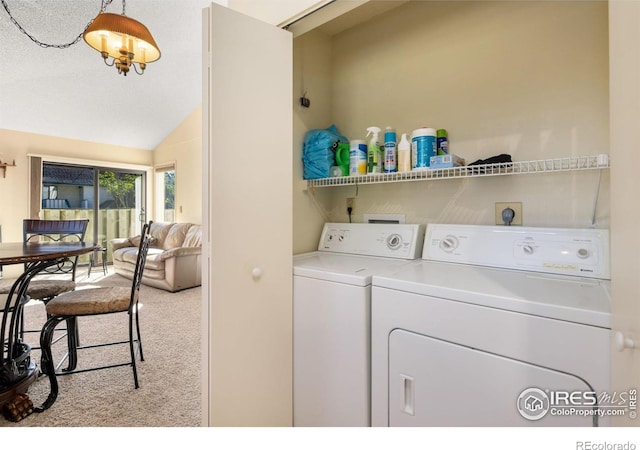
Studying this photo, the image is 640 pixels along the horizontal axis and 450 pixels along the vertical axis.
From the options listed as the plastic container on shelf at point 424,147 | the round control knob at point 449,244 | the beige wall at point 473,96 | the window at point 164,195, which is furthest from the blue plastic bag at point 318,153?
the window at point 164,195

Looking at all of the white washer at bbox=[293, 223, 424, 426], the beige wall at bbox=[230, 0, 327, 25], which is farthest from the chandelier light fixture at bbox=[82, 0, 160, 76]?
the white washer at bbox=[293, 223, 424, 426]

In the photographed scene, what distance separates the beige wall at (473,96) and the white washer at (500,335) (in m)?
0.22

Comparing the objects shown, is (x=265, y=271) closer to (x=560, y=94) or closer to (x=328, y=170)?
(x=328, y=170)

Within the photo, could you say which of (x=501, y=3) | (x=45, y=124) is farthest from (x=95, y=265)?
(x=501, y=3)

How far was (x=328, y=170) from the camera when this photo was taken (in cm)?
172

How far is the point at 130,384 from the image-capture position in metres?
2.05

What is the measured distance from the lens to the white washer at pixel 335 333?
125 centimetres

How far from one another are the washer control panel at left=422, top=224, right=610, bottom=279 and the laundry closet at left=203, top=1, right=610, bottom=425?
0.13m

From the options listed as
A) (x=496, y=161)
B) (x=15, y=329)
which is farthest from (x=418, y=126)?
(x=15, y=329)

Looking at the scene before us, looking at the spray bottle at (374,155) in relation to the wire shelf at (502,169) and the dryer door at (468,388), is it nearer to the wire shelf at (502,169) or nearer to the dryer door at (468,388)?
the wire shelf at (502,169)

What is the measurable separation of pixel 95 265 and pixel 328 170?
653 centimetres

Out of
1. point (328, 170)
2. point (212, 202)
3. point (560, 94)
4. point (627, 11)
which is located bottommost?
point (212, 202)

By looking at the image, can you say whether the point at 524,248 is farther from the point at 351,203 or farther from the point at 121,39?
the point at 121,39
